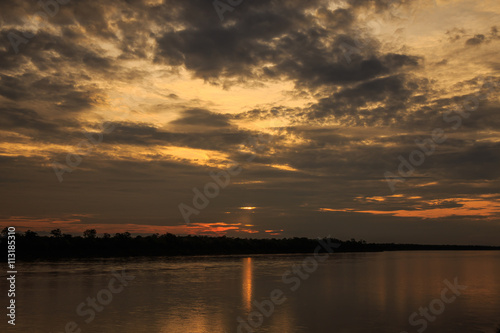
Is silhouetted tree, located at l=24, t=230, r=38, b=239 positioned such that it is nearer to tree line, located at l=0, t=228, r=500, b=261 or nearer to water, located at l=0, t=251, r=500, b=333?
tree line, located at l=0, t=228, r=500, b=261

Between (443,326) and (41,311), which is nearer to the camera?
(443,326)

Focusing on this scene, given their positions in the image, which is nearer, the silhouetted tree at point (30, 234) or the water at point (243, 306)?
the water at point (243, 306)

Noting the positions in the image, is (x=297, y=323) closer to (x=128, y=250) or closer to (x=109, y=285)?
(x=109, y=285)

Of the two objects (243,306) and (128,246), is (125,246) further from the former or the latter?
(243,306)

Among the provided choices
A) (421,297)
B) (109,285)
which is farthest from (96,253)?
(421,297)

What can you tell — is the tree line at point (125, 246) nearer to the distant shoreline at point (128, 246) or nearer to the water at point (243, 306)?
the distant shoreline at point (128, 246)

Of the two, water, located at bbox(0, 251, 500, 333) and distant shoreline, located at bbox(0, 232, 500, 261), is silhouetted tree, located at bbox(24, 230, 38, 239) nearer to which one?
distant shoreline, located at bbox(0, 232, 500, 261)

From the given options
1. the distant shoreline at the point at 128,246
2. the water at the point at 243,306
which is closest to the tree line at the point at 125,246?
the distant shoreline at the point at 128,246

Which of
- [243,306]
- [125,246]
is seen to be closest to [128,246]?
[125,246]

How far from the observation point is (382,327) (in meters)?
23.1

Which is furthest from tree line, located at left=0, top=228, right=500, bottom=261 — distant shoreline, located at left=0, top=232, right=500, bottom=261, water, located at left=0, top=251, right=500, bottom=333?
water, located at left=0, top=251, right=500, bottom=333

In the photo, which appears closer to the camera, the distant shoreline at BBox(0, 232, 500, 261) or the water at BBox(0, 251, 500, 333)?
the water at BBox(0, 251, 500, 333)

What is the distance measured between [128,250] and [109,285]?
263ft

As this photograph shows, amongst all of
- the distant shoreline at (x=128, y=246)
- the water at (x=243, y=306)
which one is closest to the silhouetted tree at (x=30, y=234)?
the distant shoreline at (x=128, y=246)
